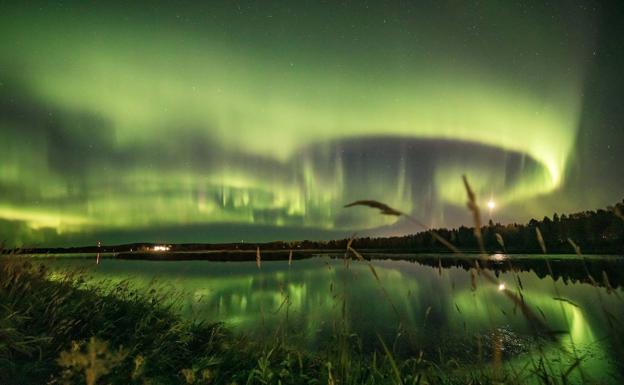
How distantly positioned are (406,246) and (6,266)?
188 meters

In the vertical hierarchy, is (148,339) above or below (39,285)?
below

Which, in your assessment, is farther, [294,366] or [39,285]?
[39,285]

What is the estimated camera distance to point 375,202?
239 centimetres

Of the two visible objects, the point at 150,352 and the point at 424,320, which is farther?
the point at 424,320

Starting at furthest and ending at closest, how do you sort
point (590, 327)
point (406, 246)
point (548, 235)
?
point (406, 246) < point (548, 235) < point (590, 327)

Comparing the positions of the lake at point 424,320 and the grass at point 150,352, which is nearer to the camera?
the grass at point 150,352

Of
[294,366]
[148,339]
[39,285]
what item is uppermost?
[39,285]

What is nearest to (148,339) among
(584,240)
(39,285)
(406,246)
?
(39,285)

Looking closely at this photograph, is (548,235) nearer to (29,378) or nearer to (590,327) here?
(590,327)

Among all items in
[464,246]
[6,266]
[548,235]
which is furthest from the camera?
[464,246]

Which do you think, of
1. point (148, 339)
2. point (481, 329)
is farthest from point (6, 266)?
point (481, 329)

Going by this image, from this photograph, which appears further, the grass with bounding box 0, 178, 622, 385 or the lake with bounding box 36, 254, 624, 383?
the lake with bounding box 36, 254, 624, 383

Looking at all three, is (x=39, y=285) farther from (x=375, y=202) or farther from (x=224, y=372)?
(x=375, y=202)

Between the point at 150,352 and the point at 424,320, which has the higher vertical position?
the point at 424,320
